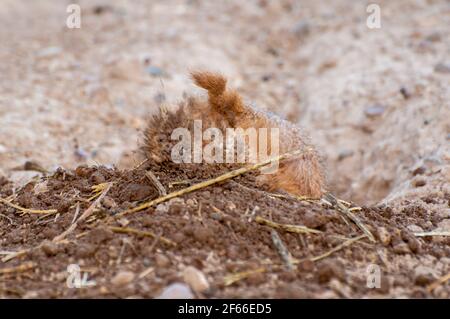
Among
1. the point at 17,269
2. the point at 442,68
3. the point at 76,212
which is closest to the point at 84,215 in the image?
the point at 76,212

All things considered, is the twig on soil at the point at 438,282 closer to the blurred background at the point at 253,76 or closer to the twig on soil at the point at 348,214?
the twig on soil at the point at 348,214

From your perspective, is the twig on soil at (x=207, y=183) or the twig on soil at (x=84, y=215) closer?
the twig on soil at (x=84, y=215)

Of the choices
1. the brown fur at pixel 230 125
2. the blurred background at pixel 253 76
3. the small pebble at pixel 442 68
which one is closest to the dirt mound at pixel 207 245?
the brown fur at pixel 230 125

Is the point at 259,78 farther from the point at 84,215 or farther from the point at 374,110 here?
the point at 84,215

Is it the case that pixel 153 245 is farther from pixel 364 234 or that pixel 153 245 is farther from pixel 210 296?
pixel 364 234

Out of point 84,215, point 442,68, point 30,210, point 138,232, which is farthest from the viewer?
point 442,68

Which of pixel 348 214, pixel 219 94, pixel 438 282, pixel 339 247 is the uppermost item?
pixel 219 94
